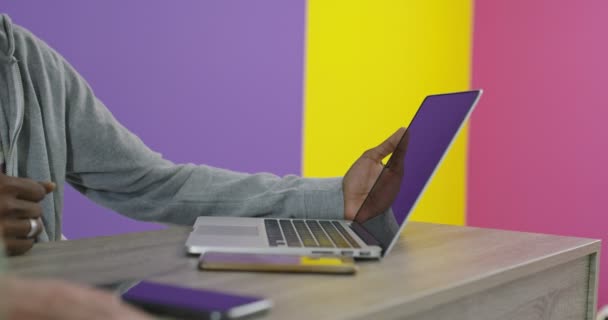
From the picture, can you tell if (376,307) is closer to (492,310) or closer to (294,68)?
(492,310)

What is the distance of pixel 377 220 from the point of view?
0.80 metres

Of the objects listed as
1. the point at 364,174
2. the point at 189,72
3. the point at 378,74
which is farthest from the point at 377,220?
the point at 378,74

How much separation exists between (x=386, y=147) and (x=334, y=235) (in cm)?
21

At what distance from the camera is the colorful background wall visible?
6.34 feet

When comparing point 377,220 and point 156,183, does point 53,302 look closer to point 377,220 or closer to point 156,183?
point 377,220

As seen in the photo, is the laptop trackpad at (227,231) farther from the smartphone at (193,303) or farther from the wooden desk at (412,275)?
the smartphone at (193,303)

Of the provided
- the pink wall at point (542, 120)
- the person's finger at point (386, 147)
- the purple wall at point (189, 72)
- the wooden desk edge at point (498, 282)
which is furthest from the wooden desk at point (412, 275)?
the pink wall at point (542, 120)

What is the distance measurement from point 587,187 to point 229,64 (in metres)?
1.65

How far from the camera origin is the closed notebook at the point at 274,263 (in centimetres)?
58

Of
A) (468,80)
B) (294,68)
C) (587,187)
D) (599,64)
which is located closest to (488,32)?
(468,80)

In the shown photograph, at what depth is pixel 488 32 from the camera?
3316mm

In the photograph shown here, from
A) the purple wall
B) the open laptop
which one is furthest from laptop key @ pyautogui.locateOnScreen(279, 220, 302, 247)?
the purple wall

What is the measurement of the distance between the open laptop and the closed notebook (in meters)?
0.03

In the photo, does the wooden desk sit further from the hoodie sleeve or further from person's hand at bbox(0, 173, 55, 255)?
the hoodie sleeve
